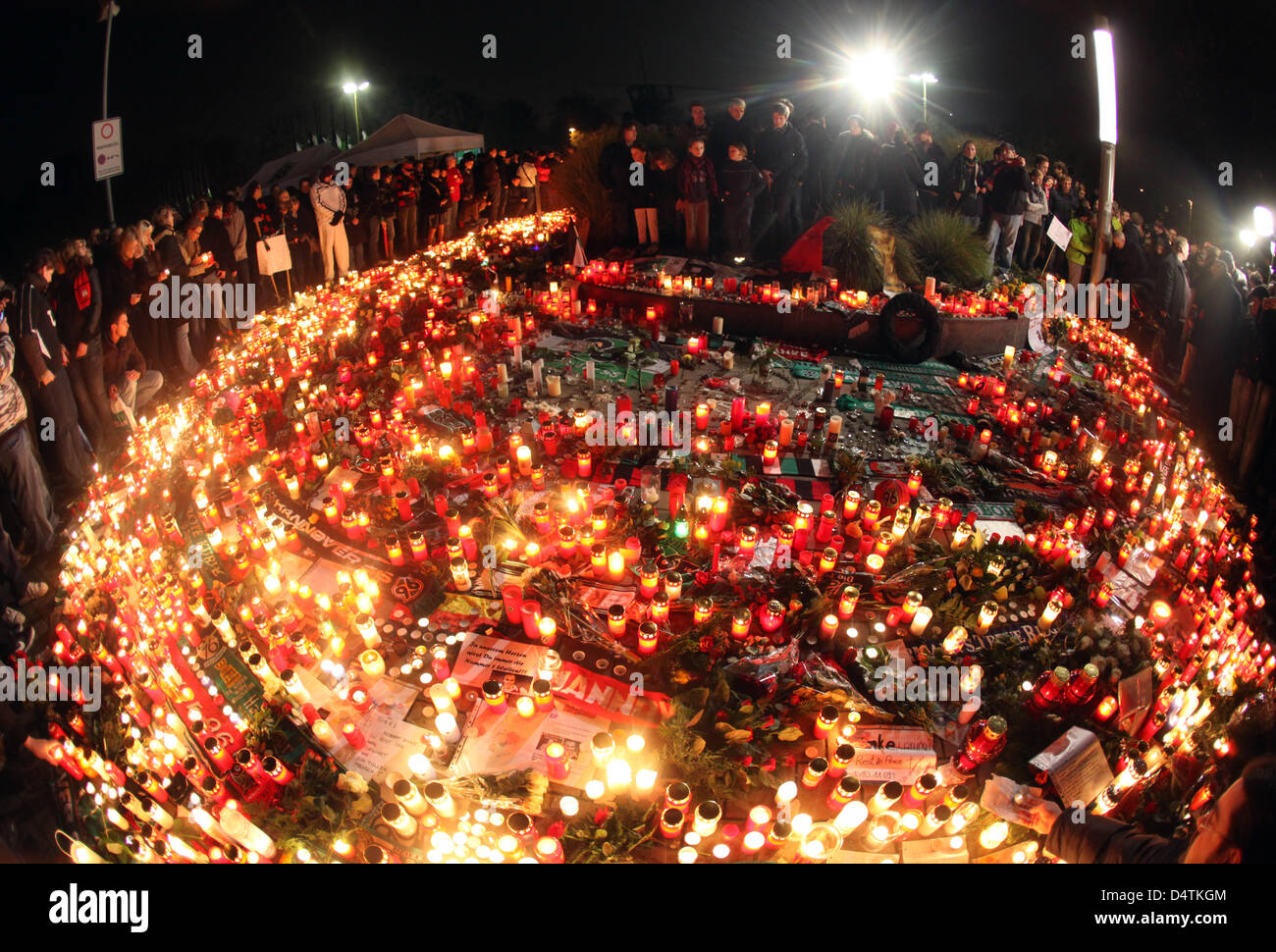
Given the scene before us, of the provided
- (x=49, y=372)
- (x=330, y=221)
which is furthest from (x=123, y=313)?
(x=330, y=221)

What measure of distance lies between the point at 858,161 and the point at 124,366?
10056 millimetres

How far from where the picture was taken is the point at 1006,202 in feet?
33.0

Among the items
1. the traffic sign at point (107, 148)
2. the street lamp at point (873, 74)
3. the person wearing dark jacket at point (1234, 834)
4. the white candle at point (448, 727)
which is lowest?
the white candle at point (448, 727)

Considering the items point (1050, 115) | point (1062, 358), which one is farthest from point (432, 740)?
point (1050, 115)

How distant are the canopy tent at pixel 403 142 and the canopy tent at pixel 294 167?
371mm

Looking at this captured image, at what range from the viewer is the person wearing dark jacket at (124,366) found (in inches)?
250

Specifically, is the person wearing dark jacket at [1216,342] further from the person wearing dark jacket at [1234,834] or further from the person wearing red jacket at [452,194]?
the person wearing red jacket at [452,194]

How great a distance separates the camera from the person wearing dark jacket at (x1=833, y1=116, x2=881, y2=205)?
10.4 metres

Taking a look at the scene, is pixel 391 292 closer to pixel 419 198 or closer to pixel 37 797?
pixel 419 198

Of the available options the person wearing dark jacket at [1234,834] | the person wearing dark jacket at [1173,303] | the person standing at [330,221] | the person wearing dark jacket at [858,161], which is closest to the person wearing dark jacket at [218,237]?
the person standing at [330,221]

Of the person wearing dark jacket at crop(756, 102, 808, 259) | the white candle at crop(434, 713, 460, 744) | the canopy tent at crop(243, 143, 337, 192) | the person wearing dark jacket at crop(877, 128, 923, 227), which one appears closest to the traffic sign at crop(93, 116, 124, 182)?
the canopy tent at crop(243, 143, 337, 192)

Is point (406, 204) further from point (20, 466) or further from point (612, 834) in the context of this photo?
point (612, 834)

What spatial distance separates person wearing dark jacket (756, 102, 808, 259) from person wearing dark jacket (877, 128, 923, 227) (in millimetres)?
1278
